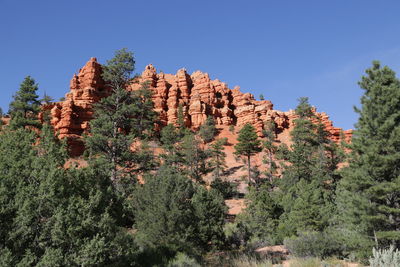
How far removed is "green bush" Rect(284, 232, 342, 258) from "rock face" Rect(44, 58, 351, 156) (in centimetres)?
4660

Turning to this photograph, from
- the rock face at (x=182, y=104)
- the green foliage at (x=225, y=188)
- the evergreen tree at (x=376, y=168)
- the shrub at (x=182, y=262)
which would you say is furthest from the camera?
the rock face at (x=182, y=104)

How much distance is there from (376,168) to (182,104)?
60397mm

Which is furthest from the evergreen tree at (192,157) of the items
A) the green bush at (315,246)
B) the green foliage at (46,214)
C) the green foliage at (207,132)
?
the green foliage at (46,214)

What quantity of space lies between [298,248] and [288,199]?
45.0 feet

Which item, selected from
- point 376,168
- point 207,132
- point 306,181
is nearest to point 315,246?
point 376,168

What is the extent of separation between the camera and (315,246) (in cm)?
1516

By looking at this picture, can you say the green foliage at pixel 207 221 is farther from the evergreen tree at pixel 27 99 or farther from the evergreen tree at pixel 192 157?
the evergreen tree at pixel 192 157

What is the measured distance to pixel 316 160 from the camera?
141ft

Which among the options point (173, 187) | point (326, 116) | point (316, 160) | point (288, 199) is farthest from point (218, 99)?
point (173, 187)

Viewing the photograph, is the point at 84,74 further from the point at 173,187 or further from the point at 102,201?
the point at 102,201

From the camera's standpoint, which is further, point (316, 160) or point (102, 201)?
point (316, 160)

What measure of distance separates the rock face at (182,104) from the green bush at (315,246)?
153 ft

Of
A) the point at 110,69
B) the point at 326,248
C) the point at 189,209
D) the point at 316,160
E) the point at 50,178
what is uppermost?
the point at 110,69

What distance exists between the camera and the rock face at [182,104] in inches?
2373
